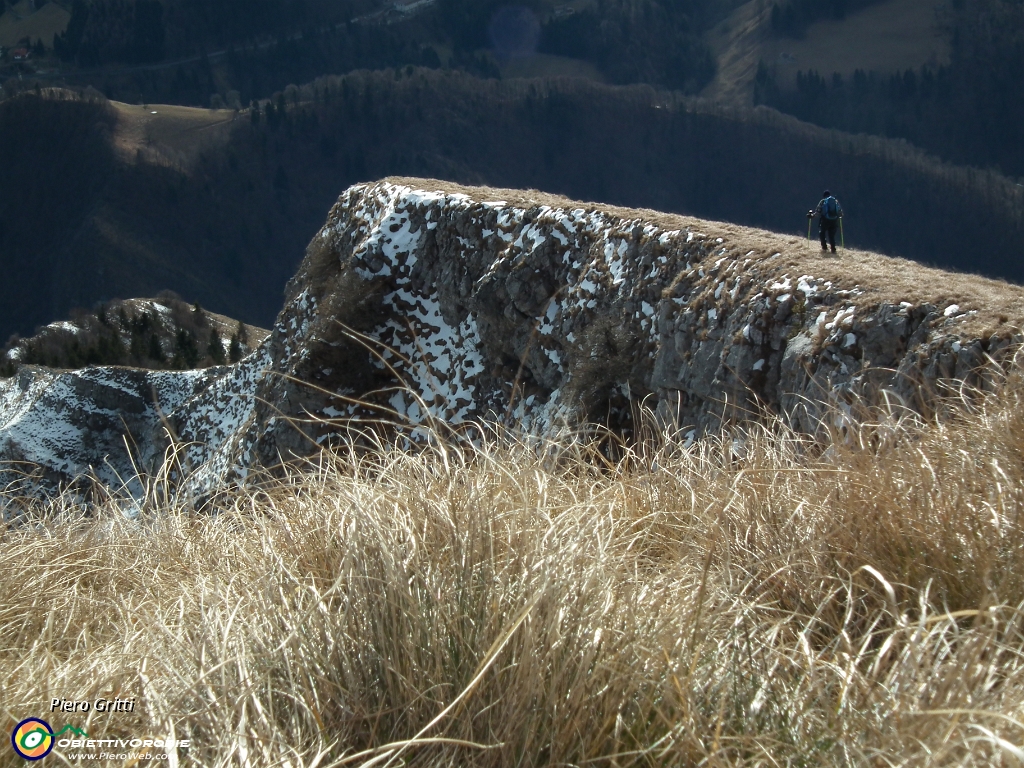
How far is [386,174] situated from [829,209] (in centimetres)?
13711

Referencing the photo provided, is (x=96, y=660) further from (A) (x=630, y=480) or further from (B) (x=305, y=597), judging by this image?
(A) (x=630, y=480)

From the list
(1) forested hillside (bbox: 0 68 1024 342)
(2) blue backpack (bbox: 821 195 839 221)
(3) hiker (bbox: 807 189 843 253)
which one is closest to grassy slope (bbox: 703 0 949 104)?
(1) forested hillside (bbox: 0 68 1024 342)

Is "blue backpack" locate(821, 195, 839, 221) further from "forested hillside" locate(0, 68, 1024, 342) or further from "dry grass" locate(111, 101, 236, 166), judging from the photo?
"dry grass" locate(111, 101, 236, 166)

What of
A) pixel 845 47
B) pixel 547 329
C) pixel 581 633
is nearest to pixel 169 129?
pixel 845 47

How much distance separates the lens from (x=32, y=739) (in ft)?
7.18

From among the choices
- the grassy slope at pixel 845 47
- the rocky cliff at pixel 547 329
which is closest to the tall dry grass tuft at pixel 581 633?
the rocky cliff at pixel 547 329

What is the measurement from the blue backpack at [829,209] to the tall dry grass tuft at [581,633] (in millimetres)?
9191

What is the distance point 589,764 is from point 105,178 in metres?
143

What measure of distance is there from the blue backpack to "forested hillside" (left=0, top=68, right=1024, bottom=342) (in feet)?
329

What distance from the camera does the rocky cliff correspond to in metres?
9.33

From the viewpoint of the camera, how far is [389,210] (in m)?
20.9

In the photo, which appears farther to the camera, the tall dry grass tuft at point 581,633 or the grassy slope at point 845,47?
the grassy slope at point 845,47

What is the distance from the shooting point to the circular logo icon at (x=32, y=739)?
2.14 metres

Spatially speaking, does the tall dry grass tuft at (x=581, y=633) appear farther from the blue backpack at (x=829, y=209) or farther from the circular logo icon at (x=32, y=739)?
the blue backpack at (x=829, y=209)
